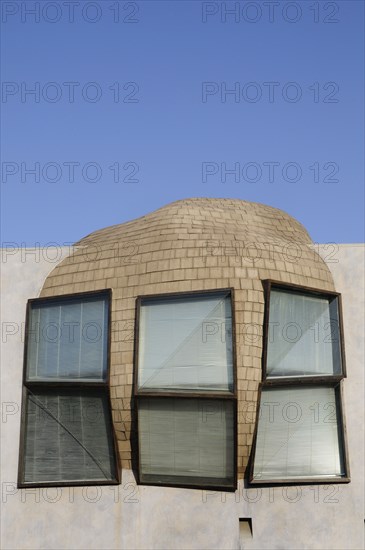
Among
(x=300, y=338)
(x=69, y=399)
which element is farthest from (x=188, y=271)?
(x=69, y=399)

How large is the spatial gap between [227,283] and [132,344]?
3405 millimetres

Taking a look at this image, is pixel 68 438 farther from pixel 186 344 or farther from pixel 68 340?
pixel 186 344

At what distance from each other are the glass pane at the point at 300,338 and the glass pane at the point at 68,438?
214 inches

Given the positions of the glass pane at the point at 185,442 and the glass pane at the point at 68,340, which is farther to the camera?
the glass pane at the point at 68,340

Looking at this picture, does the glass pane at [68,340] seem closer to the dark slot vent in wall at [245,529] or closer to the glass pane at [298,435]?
the glass pane at [298,435]

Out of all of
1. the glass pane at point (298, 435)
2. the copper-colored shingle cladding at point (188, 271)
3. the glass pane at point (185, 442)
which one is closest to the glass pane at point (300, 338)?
the copper-colored shingle cladding at point (188, 271)

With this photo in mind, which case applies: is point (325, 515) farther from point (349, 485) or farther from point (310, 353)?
point (310, 353)

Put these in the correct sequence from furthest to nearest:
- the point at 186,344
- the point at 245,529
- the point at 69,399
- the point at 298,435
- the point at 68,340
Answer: the point at 68,340
the point at 69,399
the point at 298,435
the point at 186,344
the point at 245,529

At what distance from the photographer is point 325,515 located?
22.0 m

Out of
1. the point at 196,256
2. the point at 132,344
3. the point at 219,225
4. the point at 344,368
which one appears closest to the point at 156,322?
the point at 132,344

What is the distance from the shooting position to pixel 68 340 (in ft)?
76.7

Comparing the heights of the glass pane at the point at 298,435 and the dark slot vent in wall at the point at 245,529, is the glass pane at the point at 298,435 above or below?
above

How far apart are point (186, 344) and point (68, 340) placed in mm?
3829

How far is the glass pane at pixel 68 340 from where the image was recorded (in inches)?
902
